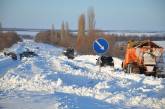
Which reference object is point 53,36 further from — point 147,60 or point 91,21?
point 147,60

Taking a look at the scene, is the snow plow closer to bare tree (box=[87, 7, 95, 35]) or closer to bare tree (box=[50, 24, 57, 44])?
bare tree (box=[87, 7, 95, 35])

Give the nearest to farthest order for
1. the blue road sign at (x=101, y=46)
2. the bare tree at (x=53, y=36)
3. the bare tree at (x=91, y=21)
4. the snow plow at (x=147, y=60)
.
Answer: the blue road sign at (x=101, y=46)
the snow plow at (x=147, y=60)
the bare tree at (x=91, y=21)
the bare tree at (x=53, y=36)

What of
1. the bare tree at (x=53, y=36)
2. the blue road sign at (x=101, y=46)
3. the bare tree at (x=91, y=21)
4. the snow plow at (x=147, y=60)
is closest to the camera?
the blue road sign at (x=101, y=46)

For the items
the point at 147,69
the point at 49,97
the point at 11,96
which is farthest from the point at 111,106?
the point at 147,69

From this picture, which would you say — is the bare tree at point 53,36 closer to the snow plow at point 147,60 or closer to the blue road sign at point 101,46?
the snow plow at point 147,60

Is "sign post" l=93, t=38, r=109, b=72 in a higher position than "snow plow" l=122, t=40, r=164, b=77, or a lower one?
higher

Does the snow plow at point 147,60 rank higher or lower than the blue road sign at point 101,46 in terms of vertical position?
lower

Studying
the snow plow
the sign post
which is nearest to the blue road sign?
the sign post

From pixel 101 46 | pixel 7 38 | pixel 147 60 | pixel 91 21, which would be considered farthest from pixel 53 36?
pixel 101 46

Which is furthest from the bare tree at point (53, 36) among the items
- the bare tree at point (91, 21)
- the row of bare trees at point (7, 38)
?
the bare tree at point (91, 21)

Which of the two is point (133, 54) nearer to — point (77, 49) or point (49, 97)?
point (49, 97)

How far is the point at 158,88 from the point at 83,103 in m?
6.41

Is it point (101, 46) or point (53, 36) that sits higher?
point (53, 36)

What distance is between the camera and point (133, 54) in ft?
92.8
